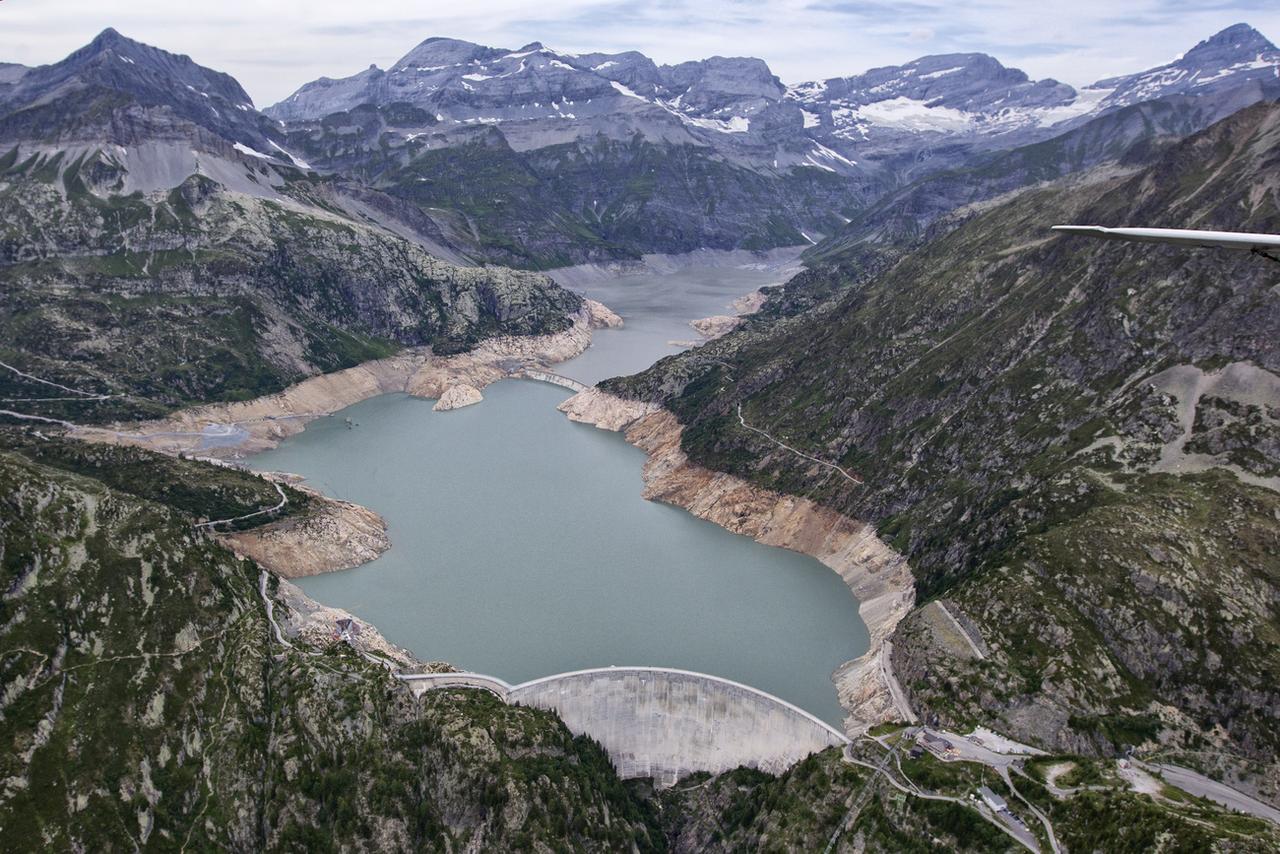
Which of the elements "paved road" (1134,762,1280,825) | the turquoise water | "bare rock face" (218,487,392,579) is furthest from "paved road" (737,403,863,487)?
"paved road" (1134,762,1280,825)

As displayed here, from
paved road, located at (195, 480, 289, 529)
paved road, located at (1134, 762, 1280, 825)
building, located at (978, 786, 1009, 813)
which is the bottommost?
paved road, located at (195, 480, 289, 529)

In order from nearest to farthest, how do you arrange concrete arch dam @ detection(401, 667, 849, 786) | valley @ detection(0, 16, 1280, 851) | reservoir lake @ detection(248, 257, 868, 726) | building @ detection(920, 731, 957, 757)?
valley @ detection(0, 16, 1280, 851), building @ detection(920, 731, 957, 757), concrete arch dam @ detection(401, 667, 849, 786), reservoir lake @ detection(248, 257, 868, 726)

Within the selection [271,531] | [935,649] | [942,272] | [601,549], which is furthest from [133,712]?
[942,272]

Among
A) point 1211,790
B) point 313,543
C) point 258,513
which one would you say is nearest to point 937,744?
point 1211,790

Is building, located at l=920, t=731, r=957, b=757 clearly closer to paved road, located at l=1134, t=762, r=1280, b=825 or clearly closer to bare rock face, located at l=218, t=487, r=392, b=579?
paved road, located at l=1134, t=762, r=1280, b=825

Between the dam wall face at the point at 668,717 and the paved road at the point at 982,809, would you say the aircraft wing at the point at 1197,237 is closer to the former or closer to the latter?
the paved road at the point at 982,809

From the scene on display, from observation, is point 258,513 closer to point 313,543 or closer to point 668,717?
point 313,543

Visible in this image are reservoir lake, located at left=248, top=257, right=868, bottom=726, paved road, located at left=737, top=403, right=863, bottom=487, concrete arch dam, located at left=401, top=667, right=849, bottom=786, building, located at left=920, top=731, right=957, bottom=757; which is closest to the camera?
building, located at left=920, top=731, right=957, bottom=757
